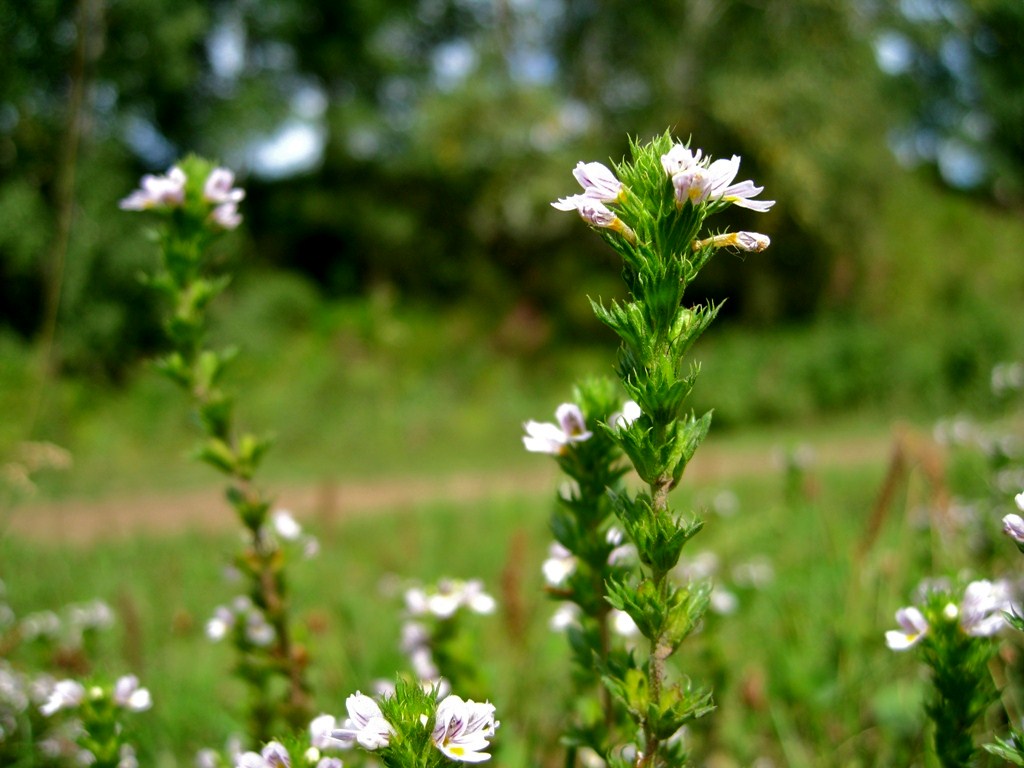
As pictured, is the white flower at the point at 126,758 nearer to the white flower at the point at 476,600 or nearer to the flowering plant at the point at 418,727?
the white flower at the point at 476,600

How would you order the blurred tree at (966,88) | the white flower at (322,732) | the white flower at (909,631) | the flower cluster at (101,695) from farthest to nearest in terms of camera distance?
the blurred tree at (966,88) < the flower cluster at (101,695) < the white flower at (909,631) < the white flower at (322,732)

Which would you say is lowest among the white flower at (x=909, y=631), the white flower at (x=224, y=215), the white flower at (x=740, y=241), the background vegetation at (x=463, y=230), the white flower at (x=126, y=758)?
the white flower at (x=126, y=758)

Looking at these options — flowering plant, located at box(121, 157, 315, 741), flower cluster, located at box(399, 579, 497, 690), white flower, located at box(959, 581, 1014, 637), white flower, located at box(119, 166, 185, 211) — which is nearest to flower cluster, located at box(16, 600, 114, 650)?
flowering plant, located at box(121, 157, 315, 741)

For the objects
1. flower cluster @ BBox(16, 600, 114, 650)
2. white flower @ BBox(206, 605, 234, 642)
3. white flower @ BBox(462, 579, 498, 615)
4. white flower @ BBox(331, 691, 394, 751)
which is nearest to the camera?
white flower @ BBox(331, 691, 394, 751)

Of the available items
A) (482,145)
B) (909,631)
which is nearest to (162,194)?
(909,631)

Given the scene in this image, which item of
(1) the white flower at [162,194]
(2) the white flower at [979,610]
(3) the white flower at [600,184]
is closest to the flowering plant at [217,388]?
(1) the white flower at [162,194]

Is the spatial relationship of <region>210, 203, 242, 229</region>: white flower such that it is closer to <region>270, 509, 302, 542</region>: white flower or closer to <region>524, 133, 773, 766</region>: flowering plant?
<region>270, 509, 302, 542</region>: white flower

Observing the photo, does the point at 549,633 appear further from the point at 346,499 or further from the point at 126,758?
the point at 346,499
